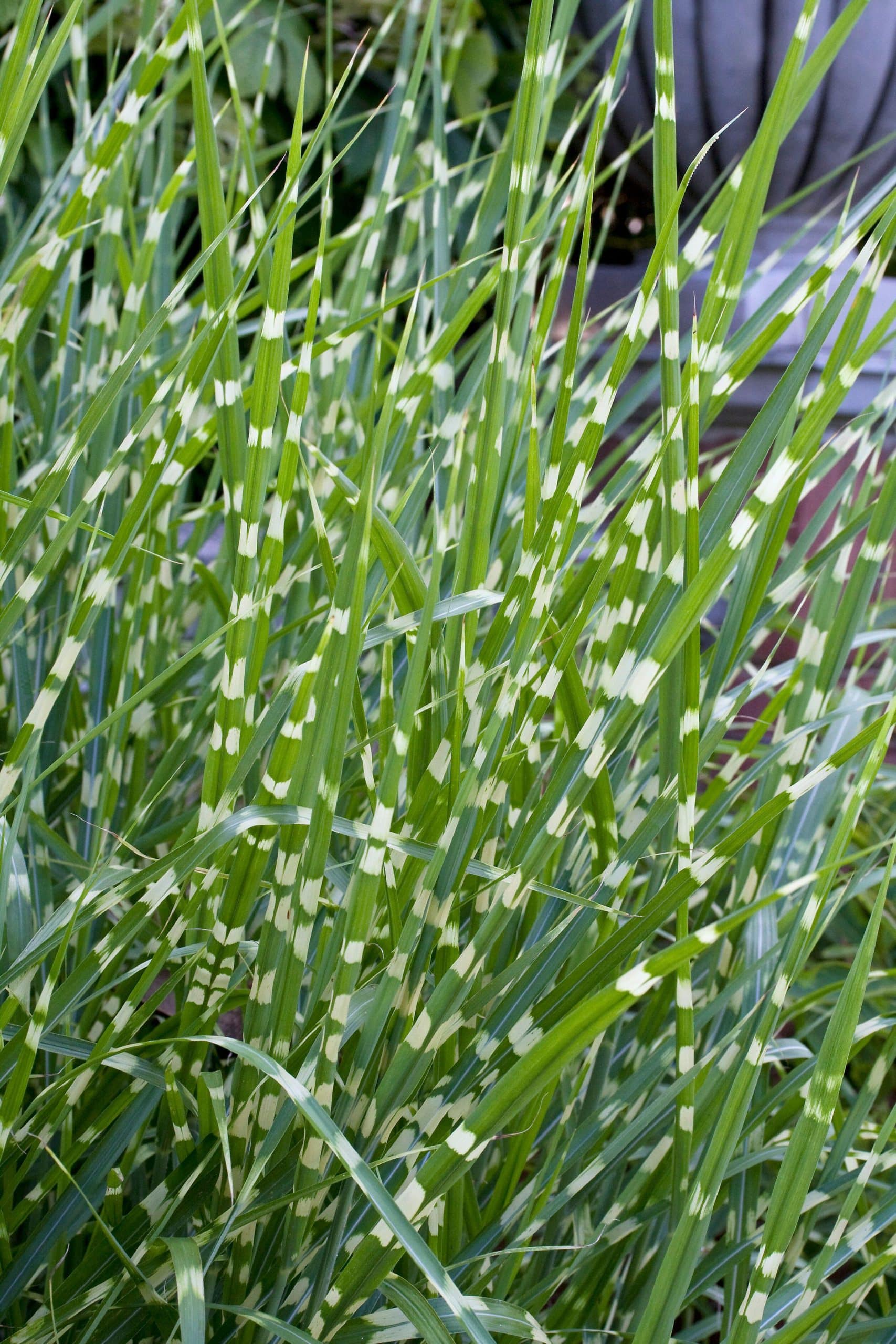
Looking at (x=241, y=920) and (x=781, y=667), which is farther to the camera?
(x=781, y=667)

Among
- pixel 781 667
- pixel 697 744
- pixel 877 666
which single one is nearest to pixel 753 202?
pixel 697 744

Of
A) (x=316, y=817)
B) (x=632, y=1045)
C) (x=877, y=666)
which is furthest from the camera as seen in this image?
(x=877, y=666)

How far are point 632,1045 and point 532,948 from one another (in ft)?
0.59

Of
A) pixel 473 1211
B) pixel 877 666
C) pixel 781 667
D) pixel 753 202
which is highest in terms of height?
pixel 753 202

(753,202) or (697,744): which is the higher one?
(753,202)

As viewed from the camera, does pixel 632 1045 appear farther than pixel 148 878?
Yes

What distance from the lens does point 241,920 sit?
379 mm

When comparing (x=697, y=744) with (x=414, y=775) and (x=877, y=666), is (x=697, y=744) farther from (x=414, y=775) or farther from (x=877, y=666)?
(x=877, y=666)

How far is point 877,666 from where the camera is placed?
1421 millimetres

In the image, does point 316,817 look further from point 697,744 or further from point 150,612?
point 150,612

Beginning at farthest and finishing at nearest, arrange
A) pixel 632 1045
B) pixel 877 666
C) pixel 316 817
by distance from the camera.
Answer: pixel 877 666 < pixel 632 1045 < pixel 316 817

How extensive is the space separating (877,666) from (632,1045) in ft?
3.39

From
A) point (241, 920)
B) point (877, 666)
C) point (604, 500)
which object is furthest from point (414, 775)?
point (877, 666)

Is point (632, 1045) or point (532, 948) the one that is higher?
point (532, 948)
